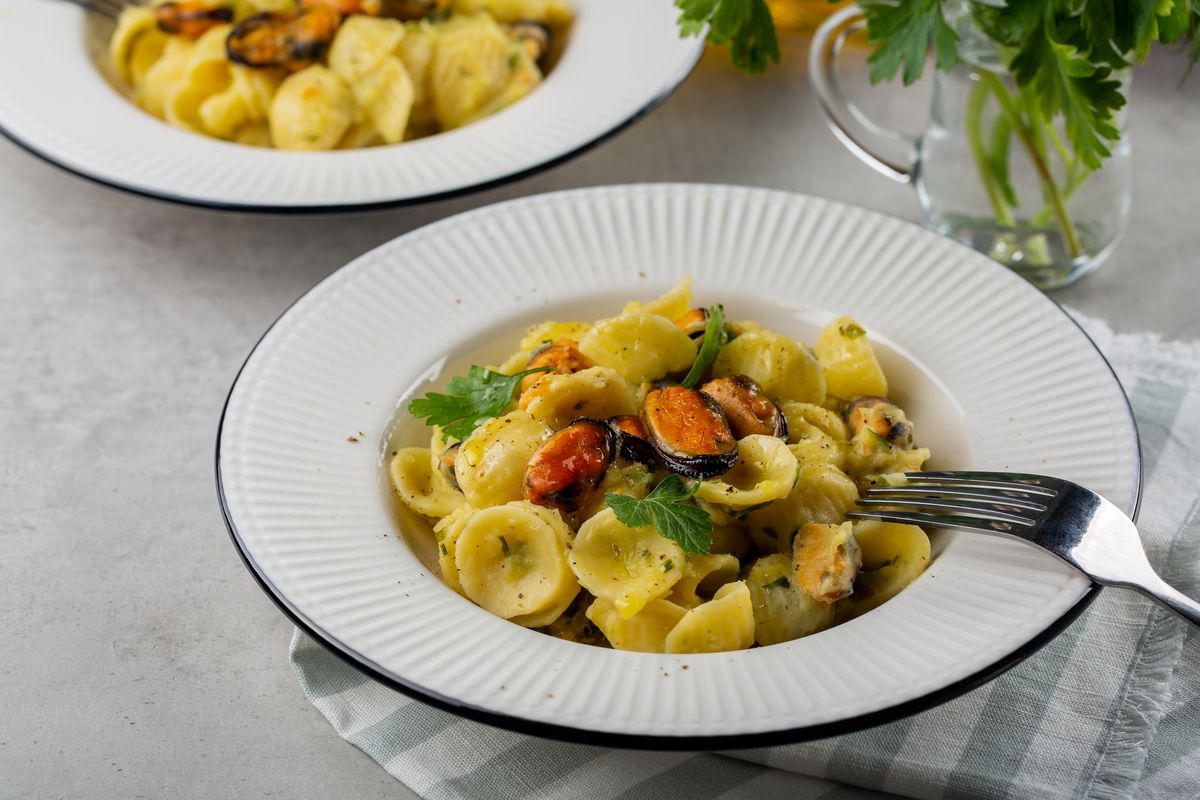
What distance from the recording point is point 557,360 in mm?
2463

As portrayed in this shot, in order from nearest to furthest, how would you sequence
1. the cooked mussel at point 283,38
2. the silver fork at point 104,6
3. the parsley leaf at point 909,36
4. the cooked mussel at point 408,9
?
1. the parsley leaf at point 909,36
2. the cooked mussel at point 283,38
3. the cooked mussel at point 408,9
4. the silver fork at point 104,6

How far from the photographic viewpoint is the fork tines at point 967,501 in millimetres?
2066

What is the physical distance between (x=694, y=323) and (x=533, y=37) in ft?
5.55

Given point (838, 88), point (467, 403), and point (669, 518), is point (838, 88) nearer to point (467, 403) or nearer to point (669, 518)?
point (467, 403)

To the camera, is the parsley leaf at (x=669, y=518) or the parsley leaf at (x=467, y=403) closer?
the parsley leaf at (x=669, y=518)

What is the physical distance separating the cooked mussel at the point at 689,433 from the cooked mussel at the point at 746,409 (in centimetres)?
4

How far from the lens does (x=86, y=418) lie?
9.67ft

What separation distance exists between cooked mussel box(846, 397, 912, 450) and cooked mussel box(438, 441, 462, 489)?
84cm

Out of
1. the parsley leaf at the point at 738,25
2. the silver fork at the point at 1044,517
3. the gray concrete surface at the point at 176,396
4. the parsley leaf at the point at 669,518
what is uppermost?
the parsley leaf at the point at 738,25

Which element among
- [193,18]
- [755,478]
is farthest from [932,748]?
[193,18]

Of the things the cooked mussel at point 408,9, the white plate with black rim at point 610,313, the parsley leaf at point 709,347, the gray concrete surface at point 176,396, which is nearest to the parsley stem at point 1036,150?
the gray concrete surface at point 176,396

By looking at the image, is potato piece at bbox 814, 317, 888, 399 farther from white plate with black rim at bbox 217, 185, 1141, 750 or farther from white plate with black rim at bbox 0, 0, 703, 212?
white plate with black rim at bbox 0, 0, 703, 212

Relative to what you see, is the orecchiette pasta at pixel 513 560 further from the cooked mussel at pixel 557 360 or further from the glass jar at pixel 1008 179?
the glass jar at pixel 1008 179

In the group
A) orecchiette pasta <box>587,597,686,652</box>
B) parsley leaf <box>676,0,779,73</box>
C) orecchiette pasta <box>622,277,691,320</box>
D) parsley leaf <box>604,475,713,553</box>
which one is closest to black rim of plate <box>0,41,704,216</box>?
parsley leaf <box>676,0,779,73</box>
